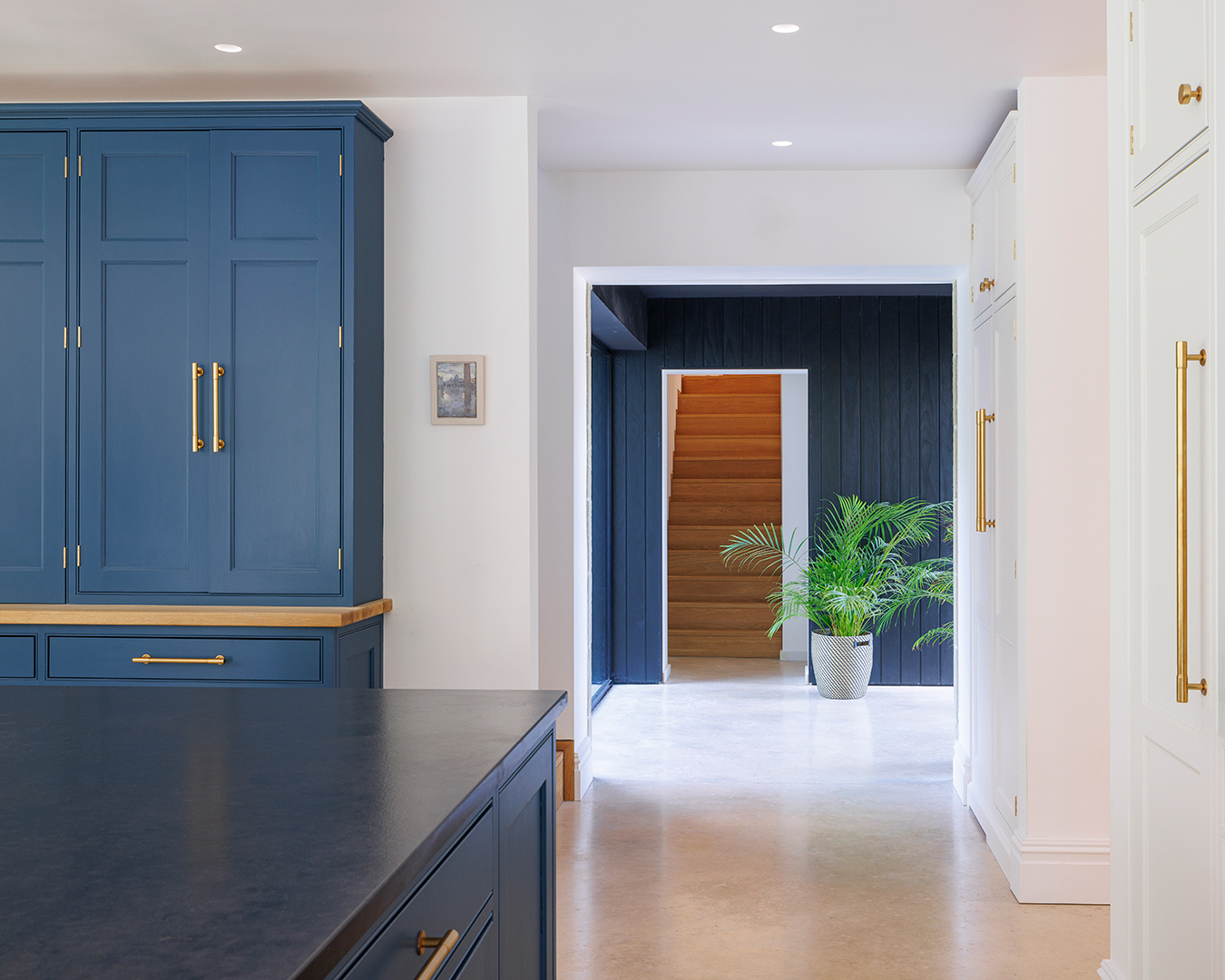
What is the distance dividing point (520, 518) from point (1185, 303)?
223 centimetres

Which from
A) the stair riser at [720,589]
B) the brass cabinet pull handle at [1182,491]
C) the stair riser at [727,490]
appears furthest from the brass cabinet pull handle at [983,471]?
the stair riser at [727,490]

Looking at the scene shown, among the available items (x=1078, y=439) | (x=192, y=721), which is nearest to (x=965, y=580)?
(x=1078, y=439)

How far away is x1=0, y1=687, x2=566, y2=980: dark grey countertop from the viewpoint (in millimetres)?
895

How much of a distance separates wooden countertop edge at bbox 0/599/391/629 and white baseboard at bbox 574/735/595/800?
5.33ft

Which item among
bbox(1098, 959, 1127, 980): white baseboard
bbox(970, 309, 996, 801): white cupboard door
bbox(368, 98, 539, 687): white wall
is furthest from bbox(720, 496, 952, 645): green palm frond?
bbox(1098, 959, 1127, 980): white baseboard

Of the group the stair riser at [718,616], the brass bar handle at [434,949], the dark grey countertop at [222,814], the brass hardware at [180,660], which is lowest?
the stair riser at [718,616]

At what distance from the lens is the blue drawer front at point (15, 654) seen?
3.27 metres

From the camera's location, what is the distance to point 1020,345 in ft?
11.5

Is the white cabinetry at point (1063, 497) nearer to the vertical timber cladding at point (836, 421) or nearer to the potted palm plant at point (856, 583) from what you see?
the potted palm plant at point (856, 583)

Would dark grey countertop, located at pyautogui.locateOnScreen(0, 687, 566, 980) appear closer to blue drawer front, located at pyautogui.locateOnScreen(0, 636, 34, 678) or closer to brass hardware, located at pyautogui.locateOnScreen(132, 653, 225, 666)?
brass hardware, located at pyautogui.locateOnScreen(132, 653, 225, 666)

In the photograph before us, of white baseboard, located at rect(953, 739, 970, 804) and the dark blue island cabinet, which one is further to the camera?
white baseboard, located at rect(953, 739, 970, 804)

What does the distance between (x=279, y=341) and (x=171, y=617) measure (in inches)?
36.3

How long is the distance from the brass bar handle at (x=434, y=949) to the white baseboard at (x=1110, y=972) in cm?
188

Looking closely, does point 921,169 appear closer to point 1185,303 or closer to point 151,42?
point 1185,303
